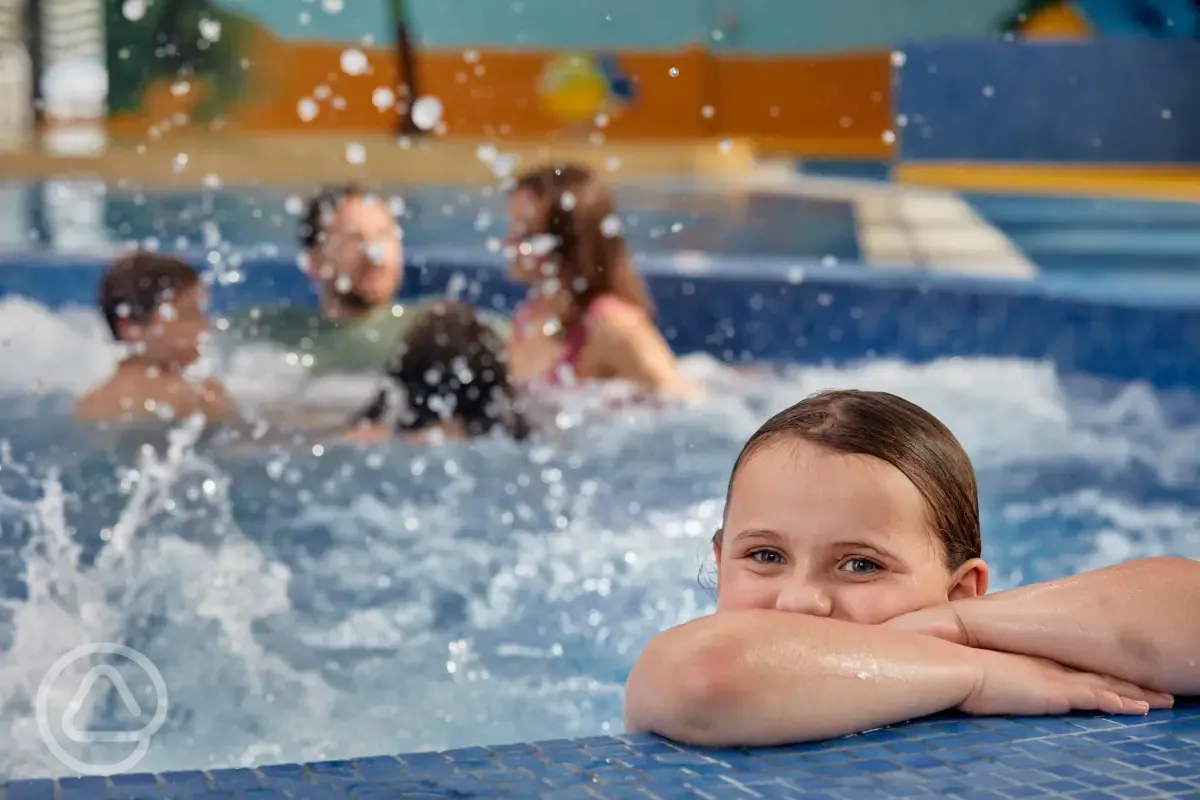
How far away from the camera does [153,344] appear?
4.22 meters

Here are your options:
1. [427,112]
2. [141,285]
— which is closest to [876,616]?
[141,285]

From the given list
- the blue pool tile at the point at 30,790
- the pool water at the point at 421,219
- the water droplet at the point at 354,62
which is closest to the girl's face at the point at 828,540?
the blue pool tile at the point at 30,790

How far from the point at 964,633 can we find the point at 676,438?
2954mm

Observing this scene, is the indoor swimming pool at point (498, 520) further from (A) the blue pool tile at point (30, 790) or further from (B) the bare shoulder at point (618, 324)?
(B) the bare shoulder at point (618, 324)

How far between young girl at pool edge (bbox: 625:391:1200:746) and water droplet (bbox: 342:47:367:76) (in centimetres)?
1496

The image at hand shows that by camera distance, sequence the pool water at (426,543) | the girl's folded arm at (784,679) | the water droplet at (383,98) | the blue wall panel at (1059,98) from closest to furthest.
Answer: the girl's folded arm at (784,679), the pool water at (426,543), the blue wall panel at (1059,98), the water droplet at (383,98)

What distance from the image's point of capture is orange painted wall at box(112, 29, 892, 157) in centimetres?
1562

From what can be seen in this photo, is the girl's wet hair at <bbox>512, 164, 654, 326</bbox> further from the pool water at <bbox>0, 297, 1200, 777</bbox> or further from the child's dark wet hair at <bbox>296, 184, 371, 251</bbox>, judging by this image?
the child's dark wet hair at <bbox>296, 184, 371, 251</bbox>

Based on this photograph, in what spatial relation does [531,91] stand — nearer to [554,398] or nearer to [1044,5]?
[1044,5]

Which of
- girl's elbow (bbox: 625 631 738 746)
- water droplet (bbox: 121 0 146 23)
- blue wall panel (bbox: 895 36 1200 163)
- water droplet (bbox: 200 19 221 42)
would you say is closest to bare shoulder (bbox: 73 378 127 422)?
girl's elbow (bbox: 625 631 738 746)

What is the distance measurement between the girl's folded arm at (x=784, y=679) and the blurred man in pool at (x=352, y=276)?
3367 millimetres

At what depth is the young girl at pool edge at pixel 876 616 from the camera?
124 centimetres

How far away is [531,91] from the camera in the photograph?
15727 mm

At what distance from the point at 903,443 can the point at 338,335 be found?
3641 millimetres
